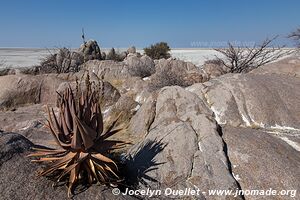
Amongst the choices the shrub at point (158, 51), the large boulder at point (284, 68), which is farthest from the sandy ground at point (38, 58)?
the large boulder at point (284, 68)

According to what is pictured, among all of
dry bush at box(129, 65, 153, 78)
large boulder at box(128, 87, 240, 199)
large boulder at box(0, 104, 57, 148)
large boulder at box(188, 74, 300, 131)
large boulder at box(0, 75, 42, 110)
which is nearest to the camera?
large boulder at box(128, 87, 240, 199)

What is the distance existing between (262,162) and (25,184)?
3.15 meters

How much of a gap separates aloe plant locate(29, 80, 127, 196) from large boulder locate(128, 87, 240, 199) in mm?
628

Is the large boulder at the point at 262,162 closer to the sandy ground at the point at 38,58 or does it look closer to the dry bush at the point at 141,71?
the dry bush at the point at 141,71

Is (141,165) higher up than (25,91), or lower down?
higher up

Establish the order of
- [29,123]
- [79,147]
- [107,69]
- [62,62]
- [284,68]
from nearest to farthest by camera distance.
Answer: [79,147]
[29,123]
[284,68]
[107,69]
[62,62]

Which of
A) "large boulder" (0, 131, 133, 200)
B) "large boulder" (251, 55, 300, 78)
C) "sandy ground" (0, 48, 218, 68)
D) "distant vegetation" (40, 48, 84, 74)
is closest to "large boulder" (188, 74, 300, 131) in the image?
"large boulder" (251, 55, 300, 78)

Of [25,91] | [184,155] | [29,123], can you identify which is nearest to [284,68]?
[184,155]

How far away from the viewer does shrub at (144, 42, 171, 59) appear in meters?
34.0

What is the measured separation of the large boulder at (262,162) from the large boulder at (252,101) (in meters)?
0.86

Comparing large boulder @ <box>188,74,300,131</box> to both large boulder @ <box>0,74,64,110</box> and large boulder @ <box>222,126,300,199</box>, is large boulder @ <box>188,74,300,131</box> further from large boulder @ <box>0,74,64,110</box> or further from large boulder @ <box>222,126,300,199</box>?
large boulder @ <box>0,74,64,110</box>

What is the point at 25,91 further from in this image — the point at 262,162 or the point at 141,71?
the point at 262,162

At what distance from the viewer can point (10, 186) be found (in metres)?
3.77

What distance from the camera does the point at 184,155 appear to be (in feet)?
15.2
